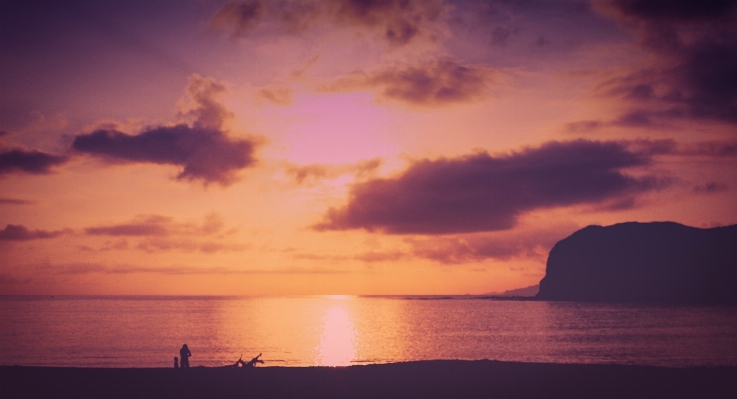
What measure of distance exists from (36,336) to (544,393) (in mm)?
73822

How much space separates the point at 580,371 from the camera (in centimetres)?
2628

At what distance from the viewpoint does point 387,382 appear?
948 inches

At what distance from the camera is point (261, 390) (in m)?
22.5

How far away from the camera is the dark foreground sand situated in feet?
71.6

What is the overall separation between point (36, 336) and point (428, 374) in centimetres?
6815

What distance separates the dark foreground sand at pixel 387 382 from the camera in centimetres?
2181

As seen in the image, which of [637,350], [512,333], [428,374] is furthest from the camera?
[512,333]

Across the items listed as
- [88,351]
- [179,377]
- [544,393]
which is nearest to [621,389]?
[544,393]

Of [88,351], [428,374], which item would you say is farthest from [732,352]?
[88,351]

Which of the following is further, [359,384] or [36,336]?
[36,336]

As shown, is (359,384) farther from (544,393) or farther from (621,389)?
(621,389)

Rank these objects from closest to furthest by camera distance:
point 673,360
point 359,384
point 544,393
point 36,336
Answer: point 544,393, point 359,384, point 673,360, point 36,336

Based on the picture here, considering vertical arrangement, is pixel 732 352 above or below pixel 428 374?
below

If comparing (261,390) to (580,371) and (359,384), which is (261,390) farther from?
(580,371)
